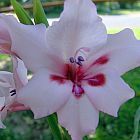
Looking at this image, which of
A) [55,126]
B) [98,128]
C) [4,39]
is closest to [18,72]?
[4,39]

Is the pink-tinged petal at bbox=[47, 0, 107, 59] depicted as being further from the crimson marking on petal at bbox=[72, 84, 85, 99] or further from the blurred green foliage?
the blurred green foliage

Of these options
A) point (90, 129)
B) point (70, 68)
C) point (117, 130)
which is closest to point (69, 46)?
point (70, 68)

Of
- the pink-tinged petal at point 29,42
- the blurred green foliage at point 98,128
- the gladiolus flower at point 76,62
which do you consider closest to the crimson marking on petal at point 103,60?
the gladiolus flower at point 76,62

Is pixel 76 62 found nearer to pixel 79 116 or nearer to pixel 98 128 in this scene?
pixel 79 116

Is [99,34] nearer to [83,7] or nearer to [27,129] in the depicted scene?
[83,7]

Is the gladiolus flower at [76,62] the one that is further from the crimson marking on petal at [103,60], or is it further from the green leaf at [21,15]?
the green leaf at [21,15]

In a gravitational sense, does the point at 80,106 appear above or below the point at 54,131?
above
